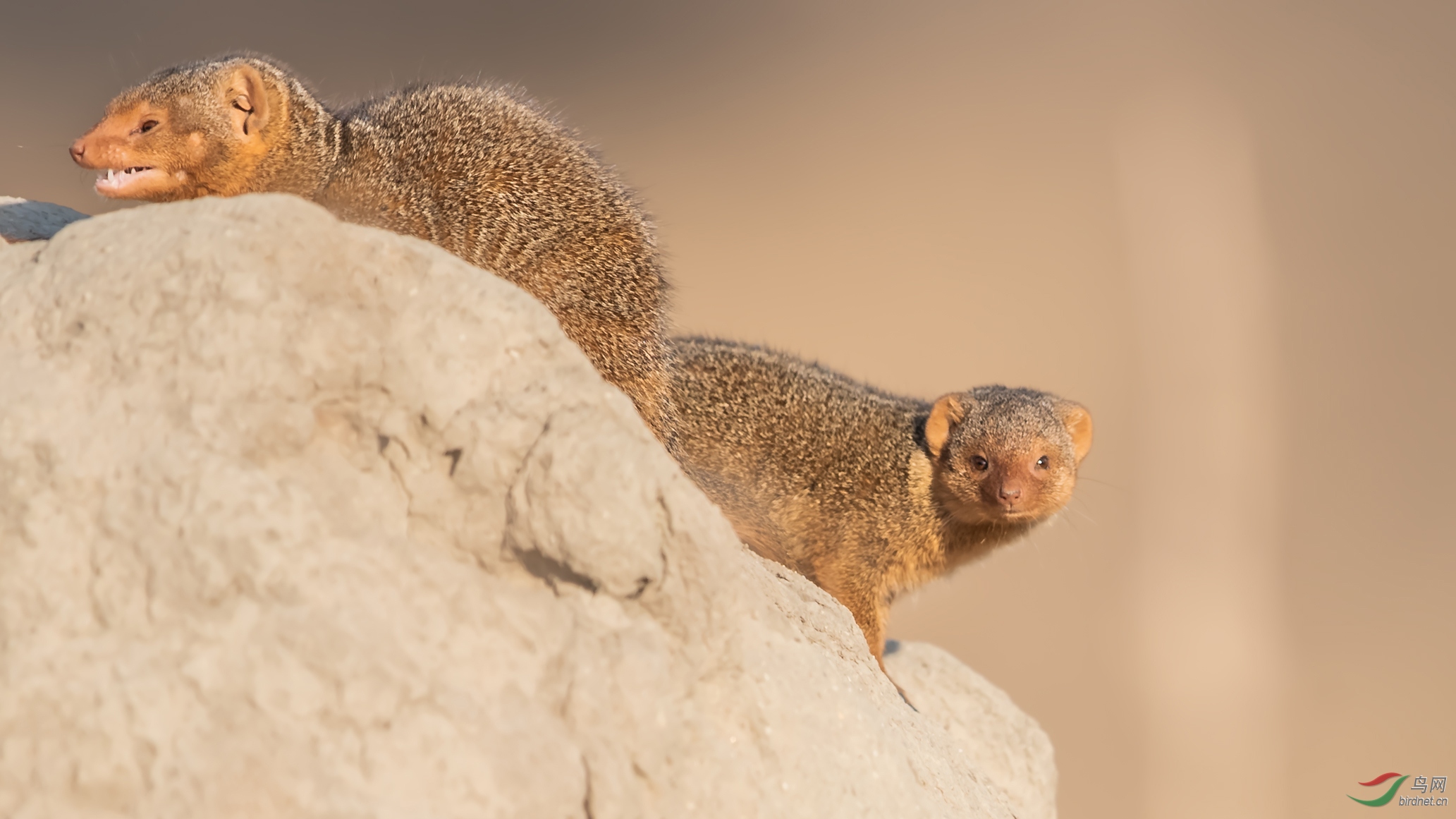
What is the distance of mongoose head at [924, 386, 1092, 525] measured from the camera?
3.54m

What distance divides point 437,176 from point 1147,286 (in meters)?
5.38

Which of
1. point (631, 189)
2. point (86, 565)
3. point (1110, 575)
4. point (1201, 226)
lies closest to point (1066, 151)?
point (1201, 226)

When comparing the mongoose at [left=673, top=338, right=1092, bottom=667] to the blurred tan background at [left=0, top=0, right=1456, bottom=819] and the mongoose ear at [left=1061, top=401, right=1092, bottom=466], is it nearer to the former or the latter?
the mongoose ear at [left=1061, top=401, right=1092, bottom=466]

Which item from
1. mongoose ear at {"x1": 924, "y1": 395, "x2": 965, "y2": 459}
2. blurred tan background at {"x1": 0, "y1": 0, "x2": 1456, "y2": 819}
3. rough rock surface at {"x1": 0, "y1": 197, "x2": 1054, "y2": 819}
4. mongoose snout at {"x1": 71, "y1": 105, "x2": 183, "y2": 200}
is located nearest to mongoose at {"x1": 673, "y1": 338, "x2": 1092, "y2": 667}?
mongoose ear at {"x1": 924, "y1": 395, "x2": 965, "y2": 459}

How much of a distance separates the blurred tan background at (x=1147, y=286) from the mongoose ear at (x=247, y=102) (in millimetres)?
3336

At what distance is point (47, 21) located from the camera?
→ 5.28 m

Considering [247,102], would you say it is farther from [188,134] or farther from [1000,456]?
[1000,456]

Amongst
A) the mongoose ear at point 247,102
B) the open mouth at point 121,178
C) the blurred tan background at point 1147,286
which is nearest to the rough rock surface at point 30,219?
the open mouth at point 121,178

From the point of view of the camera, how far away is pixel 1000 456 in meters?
3.57

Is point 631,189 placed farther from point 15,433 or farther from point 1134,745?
point 1134,745

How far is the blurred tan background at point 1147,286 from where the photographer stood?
20.5 ft

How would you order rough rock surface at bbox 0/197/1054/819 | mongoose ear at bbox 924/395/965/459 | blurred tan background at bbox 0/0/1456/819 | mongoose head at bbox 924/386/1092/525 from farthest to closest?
1. blurred tan background at bbox 0/0/1456/819
2. mongoose ear at bbox 924/395/965/459
3. mongoose head at bbox 924/386/1092/525
4. rough rock surface at bbox 0/197/1054/819

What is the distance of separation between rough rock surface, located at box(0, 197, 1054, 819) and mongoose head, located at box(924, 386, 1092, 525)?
1.79m

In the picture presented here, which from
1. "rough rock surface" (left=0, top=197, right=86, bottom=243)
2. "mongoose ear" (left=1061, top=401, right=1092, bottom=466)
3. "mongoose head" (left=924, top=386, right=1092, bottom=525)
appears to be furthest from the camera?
"mongoose ear" (left=1061, top=401, right=1092, bottom=466)
